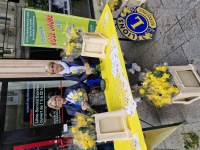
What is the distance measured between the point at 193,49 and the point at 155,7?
157 centimetres

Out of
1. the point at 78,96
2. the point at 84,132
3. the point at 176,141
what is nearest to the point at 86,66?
the point at 78,96

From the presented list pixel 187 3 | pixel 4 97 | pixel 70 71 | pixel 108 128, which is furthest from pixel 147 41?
pixel 4 97

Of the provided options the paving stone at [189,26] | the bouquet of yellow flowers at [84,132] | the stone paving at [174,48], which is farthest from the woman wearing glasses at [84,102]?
the paving stone at [189,26]

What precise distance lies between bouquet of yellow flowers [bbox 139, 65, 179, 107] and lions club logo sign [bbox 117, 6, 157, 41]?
4.25 feet

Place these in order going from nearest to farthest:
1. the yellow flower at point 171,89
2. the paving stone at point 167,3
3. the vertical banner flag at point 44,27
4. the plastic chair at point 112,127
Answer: the plastic chair at point 112,127, the yellow flower at point 171,89, the paving stone at point 167,3, the vertical banner flag at point 44,27

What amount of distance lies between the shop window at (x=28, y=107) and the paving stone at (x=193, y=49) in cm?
333

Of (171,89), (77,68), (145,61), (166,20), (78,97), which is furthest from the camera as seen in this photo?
(145,61)

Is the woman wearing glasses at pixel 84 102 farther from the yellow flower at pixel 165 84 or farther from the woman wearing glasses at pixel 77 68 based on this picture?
the yellow flower at pixel 165 84

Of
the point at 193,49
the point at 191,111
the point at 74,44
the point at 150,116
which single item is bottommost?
the point at 191,111

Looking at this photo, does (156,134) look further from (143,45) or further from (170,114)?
(143,45)

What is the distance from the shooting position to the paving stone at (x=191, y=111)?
3.47 meters

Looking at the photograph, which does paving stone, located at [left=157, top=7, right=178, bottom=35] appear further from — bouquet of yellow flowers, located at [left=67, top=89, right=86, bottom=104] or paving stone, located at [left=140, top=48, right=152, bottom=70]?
bouquet of yellow flowers, located at [left=67, top=89, right=86, bottom=104]

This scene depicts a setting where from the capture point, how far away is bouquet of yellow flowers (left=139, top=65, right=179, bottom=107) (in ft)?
10.2

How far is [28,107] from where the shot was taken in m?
4.75
